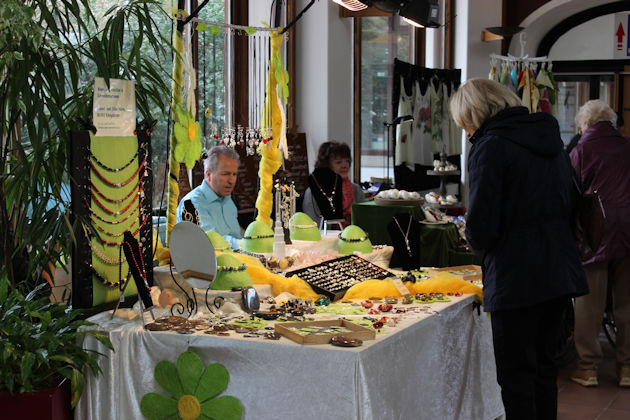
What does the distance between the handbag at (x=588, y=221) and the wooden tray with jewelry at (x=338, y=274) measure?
100 centimetres

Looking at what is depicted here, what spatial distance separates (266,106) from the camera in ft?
13.8

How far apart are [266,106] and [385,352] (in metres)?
1.87

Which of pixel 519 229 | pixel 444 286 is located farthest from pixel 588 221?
pixel 444 286

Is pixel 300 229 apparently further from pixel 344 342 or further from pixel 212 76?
pixel 212 76

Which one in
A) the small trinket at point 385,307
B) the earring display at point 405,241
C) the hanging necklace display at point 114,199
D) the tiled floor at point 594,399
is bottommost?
the tiled floor at point 594,399

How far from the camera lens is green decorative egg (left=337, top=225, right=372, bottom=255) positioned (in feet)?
13.5

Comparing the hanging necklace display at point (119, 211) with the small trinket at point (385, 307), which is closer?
the hanging necklace display at point (119, 211)

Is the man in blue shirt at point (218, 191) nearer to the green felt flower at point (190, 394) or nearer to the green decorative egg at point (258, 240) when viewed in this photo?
the green decorative egg at point (258, 240)

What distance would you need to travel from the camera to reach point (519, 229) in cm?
282

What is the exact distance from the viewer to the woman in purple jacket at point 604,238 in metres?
4.61

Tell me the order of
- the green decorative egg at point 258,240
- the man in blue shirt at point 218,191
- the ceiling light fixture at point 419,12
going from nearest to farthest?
1. the green decorative egg at point 258,240
2. the man in blue shirt at point 218,191
3. the ceiling light fixture at point 419,12

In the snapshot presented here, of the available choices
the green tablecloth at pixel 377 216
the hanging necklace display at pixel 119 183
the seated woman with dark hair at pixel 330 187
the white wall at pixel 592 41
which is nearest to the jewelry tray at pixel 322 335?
the hanging necklace display at pixel 119 183

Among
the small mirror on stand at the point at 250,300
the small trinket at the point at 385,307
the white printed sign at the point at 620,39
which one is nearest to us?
the small mirror on stand at the point at 250,300

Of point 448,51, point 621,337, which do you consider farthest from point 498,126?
point 448,51
